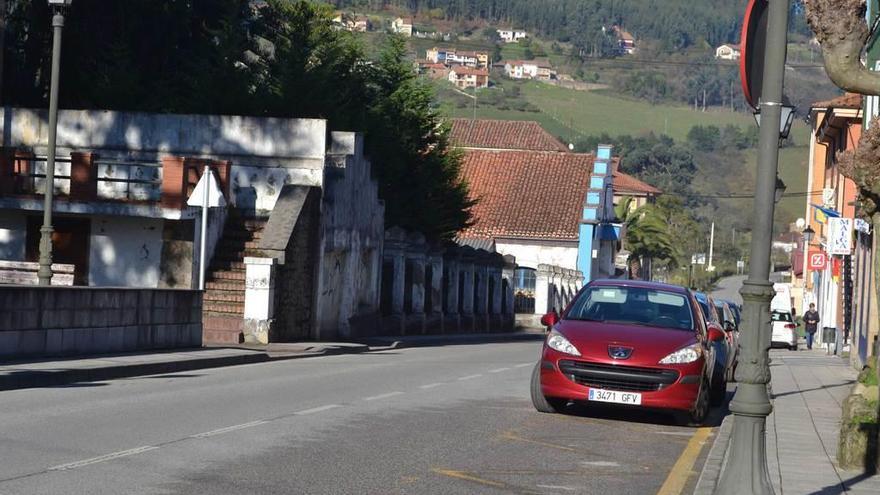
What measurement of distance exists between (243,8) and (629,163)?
12339 centimetres

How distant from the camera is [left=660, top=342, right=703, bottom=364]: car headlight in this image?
16.6 metres

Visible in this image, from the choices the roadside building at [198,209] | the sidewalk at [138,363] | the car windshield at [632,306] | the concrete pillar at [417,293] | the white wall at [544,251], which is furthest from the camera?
the white wall at [544,251]

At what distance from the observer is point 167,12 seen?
48344mm

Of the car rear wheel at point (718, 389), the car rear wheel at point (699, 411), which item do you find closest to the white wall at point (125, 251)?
the car rear wheel at point (718, 389)

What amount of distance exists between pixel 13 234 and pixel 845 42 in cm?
2652

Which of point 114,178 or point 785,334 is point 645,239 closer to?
point 785,334

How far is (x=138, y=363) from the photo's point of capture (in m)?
21.3

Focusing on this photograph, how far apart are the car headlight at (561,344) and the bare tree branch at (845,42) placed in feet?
21.6

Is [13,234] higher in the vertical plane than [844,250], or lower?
lower

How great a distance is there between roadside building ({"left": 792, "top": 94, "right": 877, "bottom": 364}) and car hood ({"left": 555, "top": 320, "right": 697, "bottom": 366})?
1098 cm

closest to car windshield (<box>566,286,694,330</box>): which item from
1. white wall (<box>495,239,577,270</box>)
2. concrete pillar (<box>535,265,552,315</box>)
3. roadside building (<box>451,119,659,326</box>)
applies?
concrete pillar (<box>535,265,552,315</box>)

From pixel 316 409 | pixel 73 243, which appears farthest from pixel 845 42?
pixel 73 243

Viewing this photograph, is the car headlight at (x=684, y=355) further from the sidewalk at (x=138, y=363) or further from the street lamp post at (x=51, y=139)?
the street lamp post at (x=51, y=139)

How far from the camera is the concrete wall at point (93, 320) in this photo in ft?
67.3
